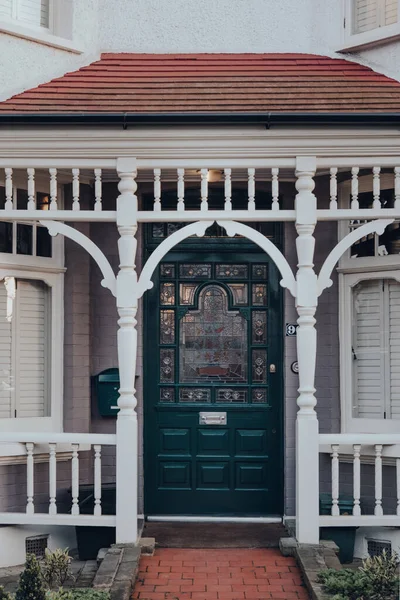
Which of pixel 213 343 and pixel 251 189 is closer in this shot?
pixel 251 189

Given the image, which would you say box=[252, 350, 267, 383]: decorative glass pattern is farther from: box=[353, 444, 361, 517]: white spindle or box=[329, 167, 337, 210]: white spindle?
box=[329, 167, 337, 210]: white spindle

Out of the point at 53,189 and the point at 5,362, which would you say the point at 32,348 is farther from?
the point at 53,189

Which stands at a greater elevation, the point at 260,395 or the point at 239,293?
the point at 239,293

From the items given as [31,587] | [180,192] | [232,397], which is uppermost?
[180,192]

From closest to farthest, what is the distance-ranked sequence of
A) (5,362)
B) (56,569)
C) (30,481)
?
(56,569) < (30,481) < (5,362)

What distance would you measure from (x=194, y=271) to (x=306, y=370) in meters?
1.89

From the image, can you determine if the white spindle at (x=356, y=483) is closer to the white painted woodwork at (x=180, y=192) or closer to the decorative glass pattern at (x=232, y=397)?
the decorative glass pattern at (x=232, y=397)

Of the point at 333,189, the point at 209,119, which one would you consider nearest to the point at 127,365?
the point at 209,119

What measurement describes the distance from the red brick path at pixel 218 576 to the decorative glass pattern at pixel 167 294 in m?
2.45

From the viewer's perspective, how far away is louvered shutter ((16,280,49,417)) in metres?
8.17

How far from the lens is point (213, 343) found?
8539 millimetres

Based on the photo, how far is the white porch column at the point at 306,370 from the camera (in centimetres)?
716

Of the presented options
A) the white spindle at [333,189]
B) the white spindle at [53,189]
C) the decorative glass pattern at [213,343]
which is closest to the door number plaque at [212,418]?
the decorative glass pattern at [213,343]

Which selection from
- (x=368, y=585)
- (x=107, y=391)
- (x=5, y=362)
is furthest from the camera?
(x=107, y=391)
